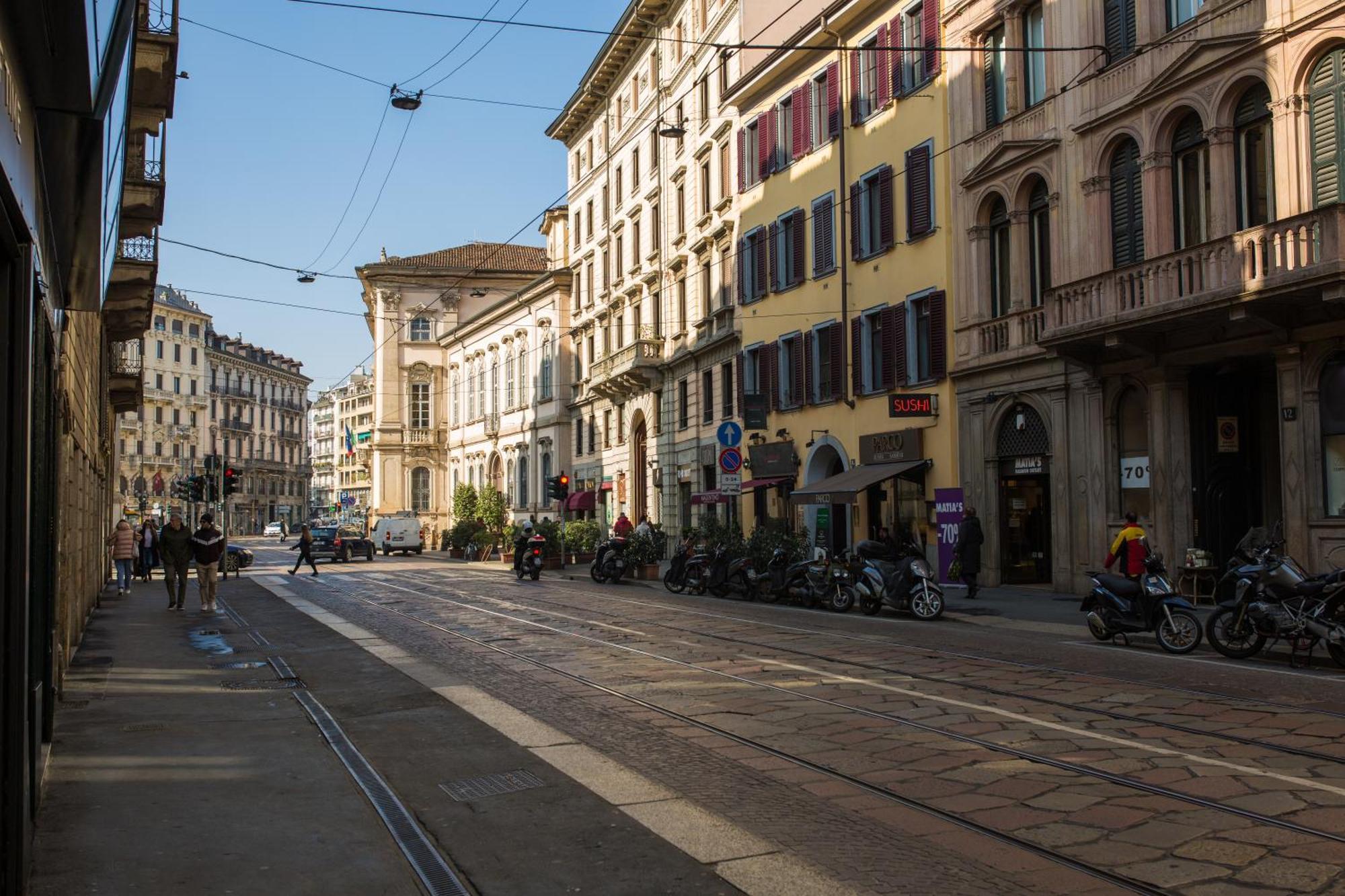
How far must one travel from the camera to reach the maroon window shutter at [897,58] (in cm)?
2870

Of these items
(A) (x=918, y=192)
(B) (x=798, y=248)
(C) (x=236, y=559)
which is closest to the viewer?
(A) (x=918, y=192)

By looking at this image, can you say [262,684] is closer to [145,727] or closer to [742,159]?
[145,727]

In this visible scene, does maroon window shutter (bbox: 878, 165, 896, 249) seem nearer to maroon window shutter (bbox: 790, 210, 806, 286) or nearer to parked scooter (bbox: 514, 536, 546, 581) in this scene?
maroon window shutter (bbox: 790, 210, 806, 286)

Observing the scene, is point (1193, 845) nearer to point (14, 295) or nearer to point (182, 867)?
point (182, 867)

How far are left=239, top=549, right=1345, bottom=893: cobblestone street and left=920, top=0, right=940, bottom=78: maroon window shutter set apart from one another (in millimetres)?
15002

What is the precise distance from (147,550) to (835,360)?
750 inches

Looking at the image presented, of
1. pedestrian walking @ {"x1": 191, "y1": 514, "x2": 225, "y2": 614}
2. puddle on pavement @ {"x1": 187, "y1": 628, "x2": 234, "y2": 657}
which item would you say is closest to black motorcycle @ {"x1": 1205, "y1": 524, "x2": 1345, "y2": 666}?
puddle on pavement @ {"x1": 187, "y1": 628, "x2": 234, "y2": 657}

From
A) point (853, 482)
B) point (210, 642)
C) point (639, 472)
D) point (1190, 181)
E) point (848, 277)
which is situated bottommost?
point (210, 642)

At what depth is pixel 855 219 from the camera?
101 ft

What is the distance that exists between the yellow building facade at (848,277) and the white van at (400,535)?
1157 inches

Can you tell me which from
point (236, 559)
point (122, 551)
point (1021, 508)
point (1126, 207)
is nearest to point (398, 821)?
point (1126, 207)

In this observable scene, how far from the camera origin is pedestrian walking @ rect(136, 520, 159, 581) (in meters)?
34.4

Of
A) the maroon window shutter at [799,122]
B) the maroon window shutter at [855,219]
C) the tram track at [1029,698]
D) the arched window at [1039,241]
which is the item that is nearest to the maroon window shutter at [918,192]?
the maroon window shutter at [855,219]

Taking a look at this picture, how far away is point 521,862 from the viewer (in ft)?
19.3
